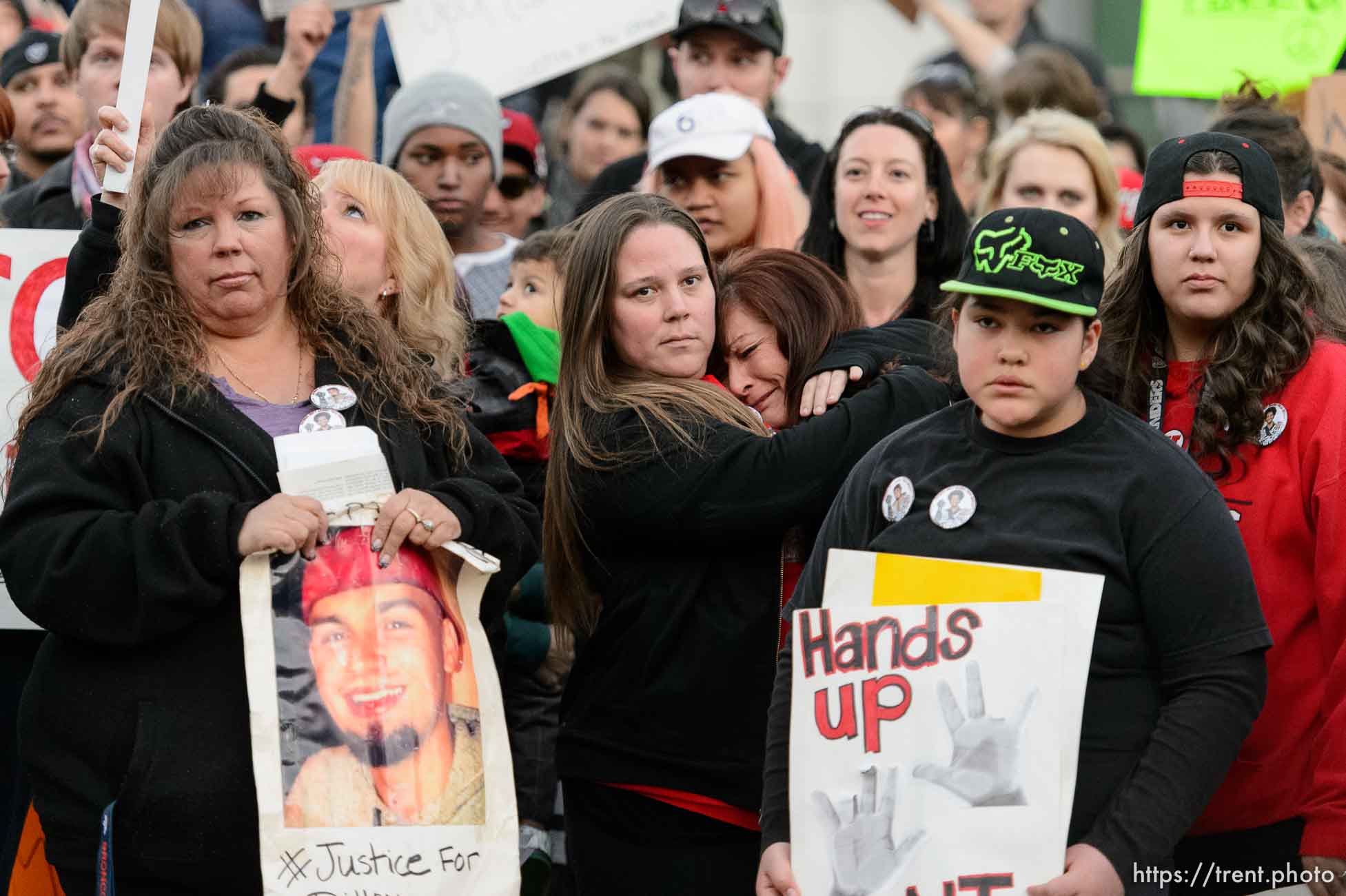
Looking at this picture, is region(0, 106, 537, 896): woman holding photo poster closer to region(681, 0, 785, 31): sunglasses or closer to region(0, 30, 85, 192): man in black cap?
region(681, 0, 785, 31): sunglasses

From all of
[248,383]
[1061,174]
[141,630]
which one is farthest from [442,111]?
[141,630]

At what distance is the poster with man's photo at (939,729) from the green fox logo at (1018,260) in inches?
19.8

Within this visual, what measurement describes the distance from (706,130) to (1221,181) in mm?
2059

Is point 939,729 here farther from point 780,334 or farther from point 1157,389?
point 780,334

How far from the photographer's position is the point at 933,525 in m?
3.08

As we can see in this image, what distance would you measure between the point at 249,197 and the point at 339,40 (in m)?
3.71

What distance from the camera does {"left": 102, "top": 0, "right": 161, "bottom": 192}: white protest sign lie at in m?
3.79

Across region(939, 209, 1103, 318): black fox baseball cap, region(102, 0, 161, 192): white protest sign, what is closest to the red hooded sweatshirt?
region(939, 209, 1103, 318): black fox baseball cap

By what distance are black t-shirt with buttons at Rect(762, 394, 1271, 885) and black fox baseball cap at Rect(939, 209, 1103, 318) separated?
8.8 inches

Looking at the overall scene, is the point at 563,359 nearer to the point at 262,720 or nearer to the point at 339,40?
the point at 262,720

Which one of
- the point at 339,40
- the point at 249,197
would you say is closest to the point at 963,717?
the point at 249,197

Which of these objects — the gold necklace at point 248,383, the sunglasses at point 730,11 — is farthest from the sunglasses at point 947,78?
the gold necklace at point 248,383

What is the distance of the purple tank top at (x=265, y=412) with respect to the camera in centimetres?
359

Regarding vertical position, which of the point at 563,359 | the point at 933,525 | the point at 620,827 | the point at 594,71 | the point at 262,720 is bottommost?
the point at 620,827
